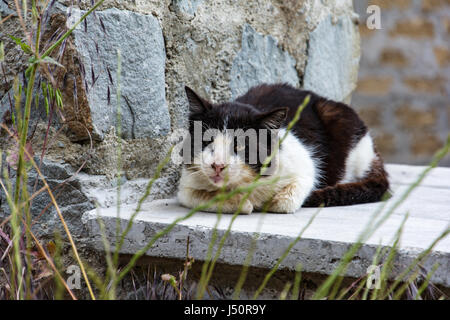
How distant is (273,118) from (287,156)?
0.74 feet

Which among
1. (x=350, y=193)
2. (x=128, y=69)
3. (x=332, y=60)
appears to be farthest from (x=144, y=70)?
(x=332, y=60)

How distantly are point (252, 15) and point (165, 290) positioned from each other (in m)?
1.46

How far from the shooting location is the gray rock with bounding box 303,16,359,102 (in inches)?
118

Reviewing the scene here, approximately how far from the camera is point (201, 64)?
221 centimetres

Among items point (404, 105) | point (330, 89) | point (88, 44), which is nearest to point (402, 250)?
point (88, 44)

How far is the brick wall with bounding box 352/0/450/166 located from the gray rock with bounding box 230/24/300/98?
Result: 2156 mm

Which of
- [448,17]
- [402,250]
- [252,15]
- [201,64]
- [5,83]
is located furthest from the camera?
[448,17]

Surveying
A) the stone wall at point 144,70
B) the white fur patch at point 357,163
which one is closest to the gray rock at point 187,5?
the stone wall at point 144,70

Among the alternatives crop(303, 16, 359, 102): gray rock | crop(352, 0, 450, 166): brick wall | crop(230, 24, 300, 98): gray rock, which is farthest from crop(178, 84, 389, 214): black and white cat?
crop(352, 0, 450, 166): brick wall

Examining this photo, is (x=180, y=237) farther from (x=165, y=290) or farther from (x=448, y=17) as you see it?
(x=448, y=17)

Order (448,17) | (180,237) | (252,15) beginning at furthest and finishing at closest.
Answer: (448,17) → (252,15) → (180,237)

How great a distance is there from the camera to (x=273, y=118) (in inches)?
74.7

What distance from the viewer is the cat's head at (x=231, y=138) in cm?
185
